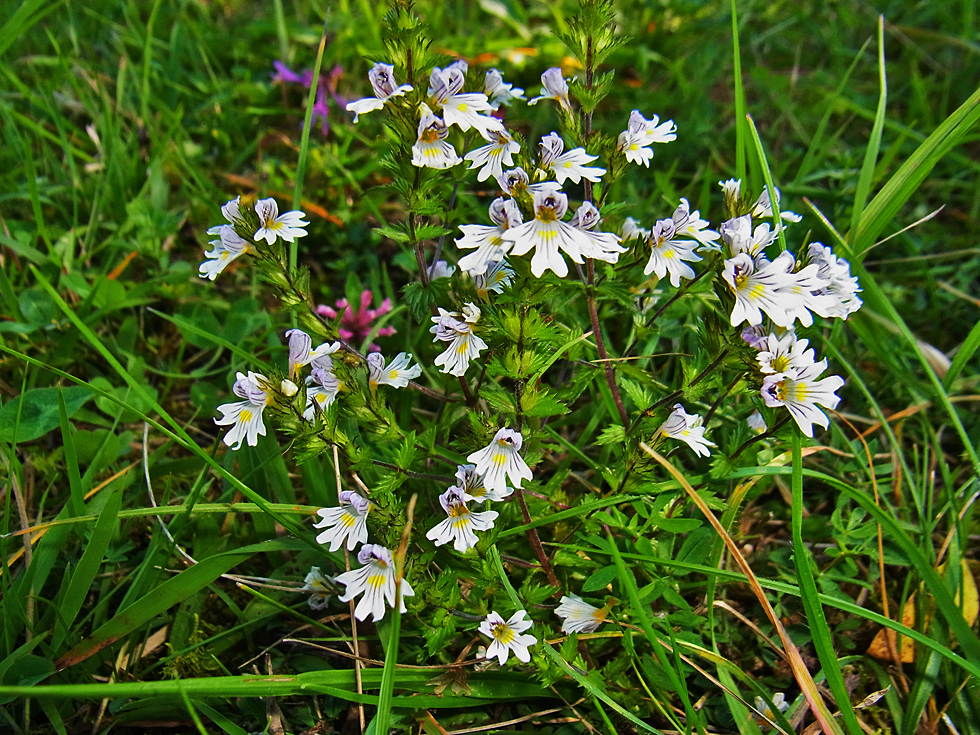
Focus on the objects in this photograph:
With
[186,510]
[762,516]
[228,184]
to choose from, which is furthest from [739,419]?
[228,184]

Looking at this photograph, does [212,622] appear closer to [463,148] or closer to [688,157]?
[463,148]

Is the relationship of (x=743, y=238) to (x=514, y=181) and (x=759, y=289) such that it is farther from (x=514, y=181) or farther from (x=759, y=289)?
(x=514, y=181)

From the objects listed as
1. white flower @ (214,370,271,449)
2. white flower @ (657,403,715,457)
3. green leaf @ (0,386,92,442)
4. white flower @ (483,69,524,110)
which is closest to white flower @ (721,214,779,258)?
white flower @ (657,403,715,457)

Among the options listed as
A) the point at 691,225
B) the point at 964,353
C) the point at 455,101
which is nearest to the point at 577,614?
the point at 691,225

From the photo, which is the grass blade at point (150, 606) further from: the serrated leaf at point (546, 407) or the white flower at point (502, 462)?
the serrated leaf at point (546, 407)

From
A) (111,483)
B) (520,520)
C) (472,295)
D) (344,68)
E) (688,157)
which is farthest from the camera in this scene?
(344,68)
